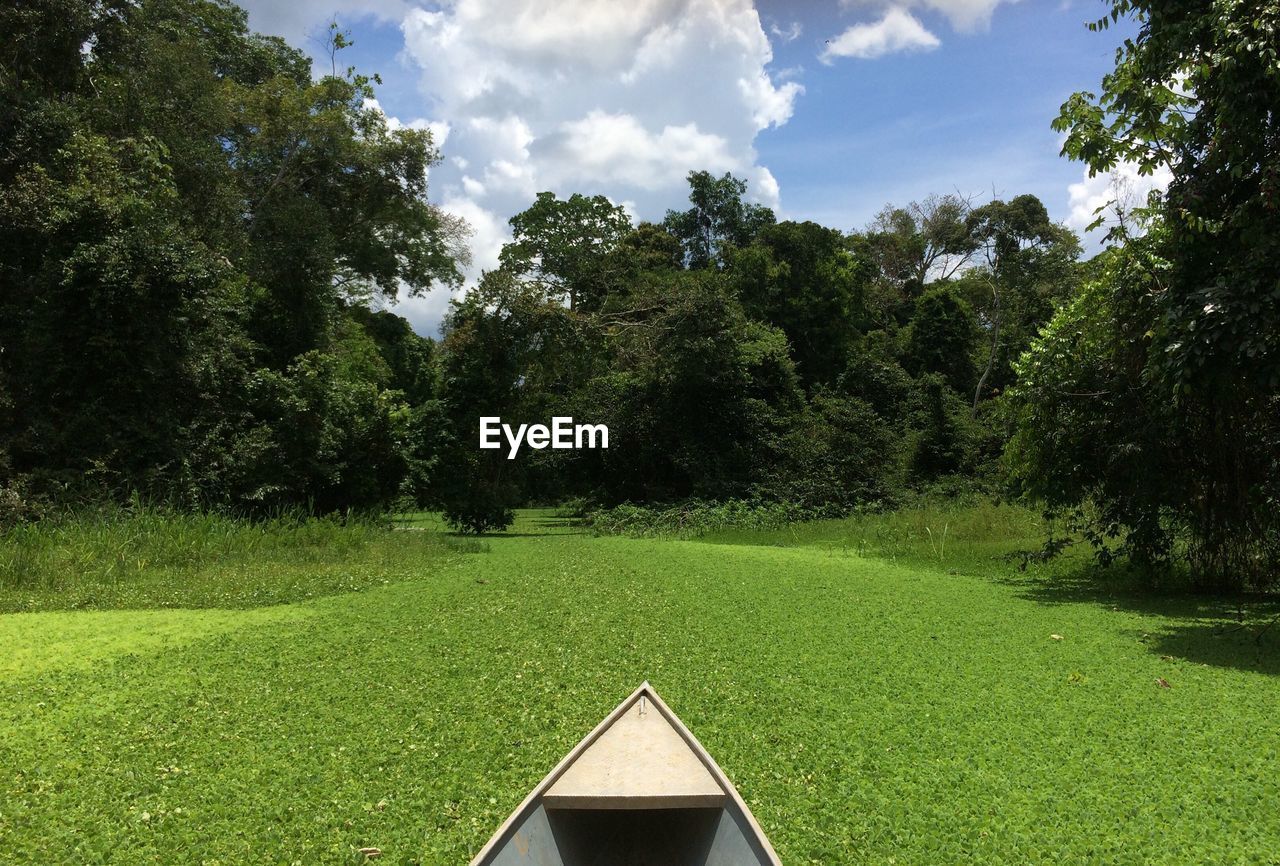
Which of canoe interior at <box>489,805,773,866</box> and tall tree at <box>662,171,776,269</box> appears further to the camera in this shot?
tall tree at <box>662,171,776,269</box>

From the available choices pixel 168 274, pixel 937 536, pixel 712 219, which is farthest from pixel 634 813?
pixel 712 219

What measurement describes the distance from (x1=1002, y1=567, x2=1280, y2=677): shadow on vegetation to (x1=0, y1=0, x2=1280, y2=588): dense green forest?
18.7 inches

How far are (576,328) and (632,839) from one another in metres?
11.8

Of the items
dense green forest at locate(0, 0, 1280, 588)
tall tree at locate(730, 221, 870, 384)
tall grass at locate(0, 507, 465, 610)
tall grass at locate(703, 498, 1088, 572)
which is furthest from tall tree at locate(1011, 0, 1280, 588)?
tall tree at locate(730, 221, 870, 384)

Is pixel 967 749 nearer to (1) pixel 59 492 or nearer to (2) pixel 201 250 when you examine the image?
(1) pixel 59 492

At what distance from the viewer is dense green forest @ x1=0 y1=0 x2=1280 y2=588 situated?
459 centimetres

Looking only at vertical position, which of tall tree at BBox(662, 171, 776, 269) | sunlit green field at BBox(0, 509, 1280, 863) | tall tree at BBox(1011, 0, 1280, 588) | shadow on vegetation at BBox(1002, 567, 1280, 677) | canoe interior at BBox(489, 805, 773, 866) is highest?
tall tree at BBox(662, 171, 776, 269)

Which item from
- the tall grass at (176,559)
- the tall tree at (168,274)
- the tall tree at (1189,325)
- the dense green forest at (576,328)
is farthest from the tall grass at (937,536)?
the tall tree at (168,274)

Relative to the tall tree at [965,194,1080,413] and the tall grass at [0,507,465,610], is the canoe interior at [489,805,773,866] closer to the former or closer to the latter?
the tall grass at [0,507,465,610]

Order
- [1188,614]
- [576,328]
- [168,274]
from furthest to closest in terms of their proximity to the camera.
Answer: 1. [576,328]
2. [168,274]
3. [1188,614]

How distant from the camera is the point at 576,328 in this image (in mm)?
13328

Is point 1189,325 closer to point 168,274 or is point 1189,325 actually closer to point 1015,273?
point 168,274

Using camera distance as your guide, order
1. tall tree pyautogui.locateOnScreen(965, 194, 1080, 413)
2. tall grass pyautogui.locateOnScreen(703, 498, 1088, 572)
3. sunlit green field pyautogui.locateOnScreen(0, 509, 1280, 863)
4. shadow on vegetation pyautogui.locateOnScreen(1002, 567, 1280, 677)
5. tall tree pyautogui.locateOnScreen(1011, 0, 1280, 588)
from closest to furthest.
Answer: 1. sunlit green field pyautogui.locateOnScreen(0, 509, 1280, 863)
2. tall tree pyautogui.locateOnScreen(1011, 0, 1280, 588)
3. shadow on vegetation pyautogui.locateOnScreen(1002, 567, 1280, 677)
4. tall grass pyautogui.locateOnScreen(703, 498, 1088, 572)
5. tall tree pyautogui.locateOnScreen(965, 194, 1080, 413)

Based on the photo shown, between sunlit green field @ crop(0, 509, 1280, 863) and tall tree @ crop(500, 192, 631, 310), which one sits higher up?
tall tree @ crop(500, 192, 631, 310)
